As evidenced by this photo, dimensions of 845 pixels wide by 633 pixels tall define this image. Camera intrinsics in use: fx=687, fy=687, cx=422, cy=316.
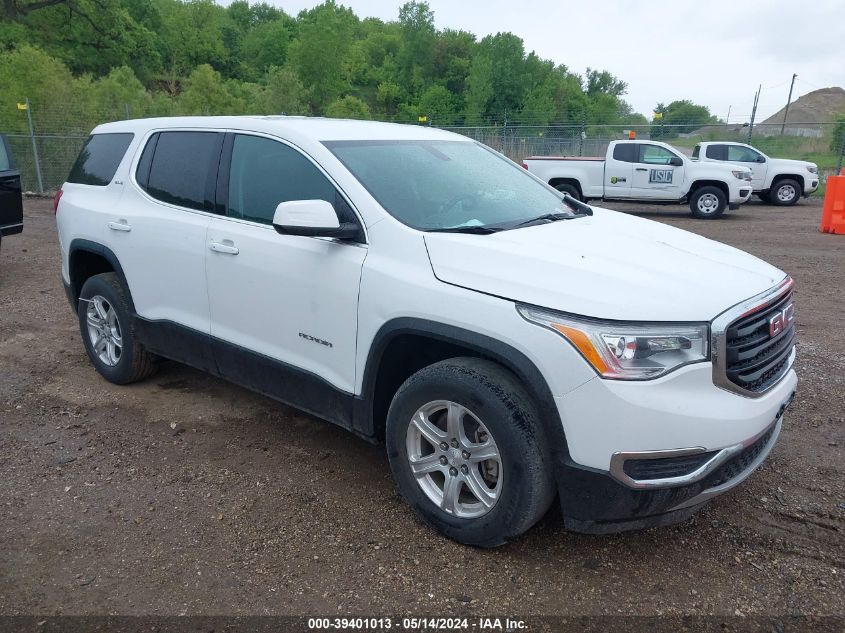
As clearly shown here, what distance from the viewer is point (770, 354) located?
9.55 ft

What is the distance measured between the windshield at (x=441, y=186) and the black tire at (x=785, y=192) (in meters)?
17.4

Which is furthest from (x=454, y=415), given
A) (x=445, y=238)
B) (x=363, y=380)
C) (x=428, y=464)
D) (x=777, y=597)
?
(x=777, y=597)

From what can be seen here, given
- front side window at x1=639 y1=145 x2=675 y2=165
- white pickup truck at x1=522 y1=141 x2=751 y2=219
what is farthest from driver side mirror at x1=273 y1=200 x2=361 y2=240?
front side window at x1=639 y1=145 x2=675 y2=165

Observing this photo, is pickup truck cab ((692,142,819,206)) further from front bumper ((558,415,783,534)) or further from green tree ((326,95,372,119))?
green tree ((326,95,372,119))

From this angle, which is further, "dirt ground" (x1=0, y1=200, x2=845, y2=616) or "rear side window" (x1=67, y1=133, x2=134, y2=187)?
"rear side window" (x1=67, y1=133, x2=134, y2=187)

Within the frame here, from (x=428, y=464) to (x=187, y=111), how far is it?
87.5ft

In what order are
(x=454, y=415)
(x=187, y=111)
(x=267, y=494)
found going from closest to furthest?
1. (x=454, y=415)
2. (x=267, y=494)
3. (x=187, y=111)

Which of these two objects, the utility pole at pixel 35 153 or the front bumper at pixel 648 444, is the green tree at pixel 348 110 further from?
the front bumper at pixel 648 444

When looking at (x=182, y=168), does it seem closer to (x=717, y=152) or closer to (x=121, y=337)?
(x=121, y=337)

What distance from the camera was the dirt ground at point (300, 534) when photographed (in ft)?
8.92

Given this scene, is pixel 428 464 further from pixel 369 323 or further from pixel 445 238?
pixel 445 238

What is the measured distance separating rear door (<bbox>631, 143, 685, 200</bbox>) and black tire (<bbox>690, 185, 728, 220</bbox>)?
38cm

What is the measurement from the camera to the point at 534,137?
27016mm

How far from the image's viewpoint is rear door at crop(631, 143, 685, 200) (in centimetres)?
1638
